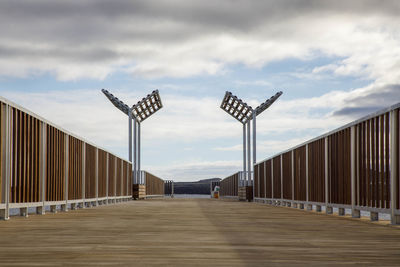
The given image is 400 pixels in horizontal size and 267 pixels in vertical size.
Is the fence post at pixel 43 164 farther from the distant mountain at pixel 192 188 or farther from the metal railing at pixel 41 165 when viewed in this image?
the distant mountain at pixel 192 188

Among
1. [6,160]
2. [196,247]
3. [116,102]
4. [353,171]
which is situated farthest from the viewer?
[116,102]

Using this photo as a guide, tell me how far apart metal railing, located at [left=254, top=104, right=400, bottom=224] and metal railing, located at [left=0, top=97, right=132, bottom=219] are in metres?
4.64

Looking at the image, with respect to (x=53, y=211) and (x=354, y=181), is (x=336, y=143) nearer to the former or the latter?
(x=354, y=181)

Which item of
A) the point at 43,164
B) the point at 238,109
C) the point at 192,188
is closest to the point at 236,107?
the point at 238,109

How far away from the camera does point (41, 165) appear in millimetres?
9867

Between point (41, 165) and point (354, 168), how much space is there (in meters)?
4.89

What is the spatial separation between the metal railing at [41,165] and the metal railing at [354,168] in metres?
4.64

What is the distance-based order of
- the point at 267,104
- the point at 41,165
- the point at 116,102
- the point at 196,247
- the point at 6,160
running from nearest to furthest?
the point at 196,247, the point at 6,160, the point at 41,165, the point at 267,104, the point at 116,102

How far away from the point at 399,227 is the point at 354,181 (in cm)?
200

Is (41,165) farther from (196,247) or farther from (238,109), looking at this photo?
(238,109)

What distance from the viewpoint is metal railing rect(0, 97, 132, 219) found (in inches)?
314

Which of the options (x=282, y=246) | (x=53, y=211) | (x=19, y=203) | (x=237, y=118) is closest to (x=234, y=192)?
(x=237, y=118)

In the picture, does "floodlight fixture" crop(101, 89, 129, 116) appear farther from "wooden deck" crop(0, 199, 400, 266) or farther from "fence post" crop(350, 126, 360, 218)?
"wooden deck" crop(0, 199, 400, 266)

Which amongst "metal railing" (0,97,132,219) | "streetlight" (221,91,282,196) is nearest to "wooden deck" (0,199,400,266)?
"metal railing" (0,97,132,219)
